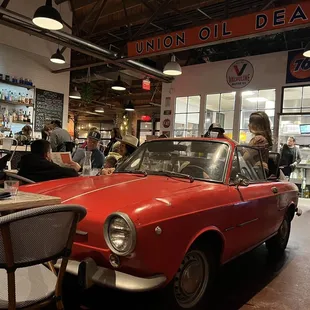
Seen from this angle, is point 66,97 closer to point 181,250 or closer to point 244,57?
point 244,57

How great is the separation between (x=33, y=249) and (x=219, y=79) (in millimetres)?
9922

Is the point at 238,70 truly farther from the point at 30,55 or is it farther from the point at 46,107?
the point at 30,55

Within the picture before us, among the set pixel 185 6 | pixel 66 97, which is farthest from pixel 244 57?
pixel 66 97

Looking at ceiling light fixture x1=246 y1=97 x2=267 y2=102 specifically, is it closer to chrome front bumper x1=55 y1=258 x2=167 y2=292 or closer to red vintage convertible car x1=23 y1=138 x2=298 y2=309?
red vintage convertible car x1=23 y1=138 x2=298 y2=309

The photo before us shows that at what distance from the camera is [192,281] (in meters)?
2.27

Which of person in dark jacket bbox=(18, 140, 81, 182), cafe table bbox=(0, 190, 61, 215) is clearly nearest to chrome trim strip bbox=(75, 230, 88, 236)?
cafe table bbox=(0, 190, 61, 215)

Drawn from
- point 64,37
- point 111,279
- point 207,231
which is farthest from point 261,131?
point 64,37

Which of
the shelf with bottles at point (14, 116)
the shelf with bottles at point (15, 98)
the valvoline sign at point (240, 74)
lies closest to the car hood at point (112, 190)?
the shelf with bottles at point (14, 116)

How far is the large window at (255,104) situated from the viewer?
9.66m

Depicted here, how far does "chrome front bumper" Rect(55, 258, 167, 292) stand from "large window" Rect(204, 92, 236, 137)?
29.9ft

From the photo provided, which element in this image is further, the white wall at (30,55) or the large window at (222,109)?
the large window at (222,109)

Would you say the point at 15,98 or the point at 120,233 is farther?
the point at 15,98

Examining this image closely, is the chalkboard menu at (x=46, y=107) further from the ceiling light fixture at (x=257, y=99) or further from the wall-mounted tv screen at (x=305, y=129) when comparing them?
the wall-mounted tv screen at (x=305, y=129)

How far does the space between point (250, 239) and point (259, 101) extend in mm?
7827
